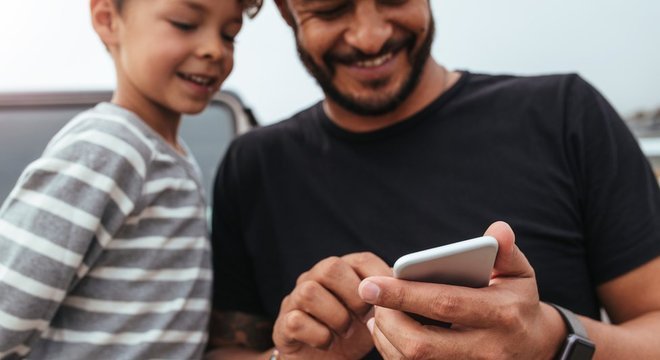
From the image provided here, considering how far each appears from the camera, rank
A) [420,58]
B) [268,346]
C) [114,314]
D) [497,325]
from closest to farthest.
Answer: [497,325] → [114,314] → [420,58] → [268,346]

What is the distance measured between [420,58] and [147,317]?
813mm

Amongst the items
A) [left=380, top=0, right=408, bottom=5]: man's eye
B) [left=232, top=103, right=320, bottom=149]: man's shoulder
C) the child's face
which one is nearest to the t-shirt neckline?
[left=232, top=103, right=320, bottom=149]: man's shoulder

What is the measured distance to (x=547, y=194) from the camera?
1223 mm

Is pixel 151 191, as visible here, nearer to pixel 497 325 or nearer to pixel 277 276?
pixel 277 276

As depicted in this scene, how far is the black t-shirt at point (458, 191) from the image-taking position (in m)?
1.19

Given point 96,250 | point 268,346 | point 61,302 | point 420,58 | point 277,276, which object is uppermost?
point 420,58

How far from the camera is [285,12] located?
1.52m

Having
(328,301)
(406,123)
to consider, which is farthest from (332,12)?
(328,301)

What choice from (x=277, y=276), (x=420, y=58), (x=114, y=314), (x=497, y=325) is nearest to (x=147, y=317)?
(x=114, y=314)

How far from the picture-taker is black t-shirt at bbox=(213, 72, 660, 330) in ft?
3.92

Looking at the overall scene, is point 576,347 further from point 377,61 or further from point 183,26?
point 183,26

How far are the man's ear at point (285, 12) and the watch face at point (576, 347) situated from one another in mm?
965

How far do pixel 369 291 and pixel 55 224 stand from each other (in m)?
0.59

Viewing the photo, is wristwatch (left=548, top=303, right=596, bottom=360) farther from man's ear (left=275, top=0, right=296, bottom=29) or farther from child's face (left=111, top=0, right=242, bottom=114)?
man's ear (left=275, top=0, right=296, bottom=29)
